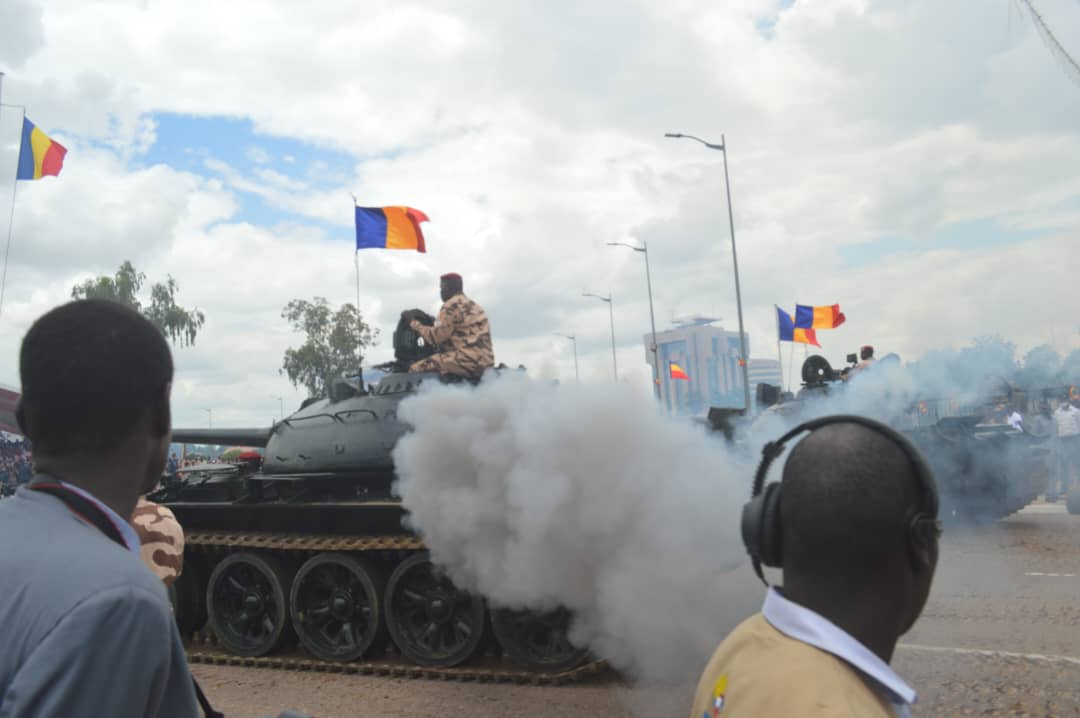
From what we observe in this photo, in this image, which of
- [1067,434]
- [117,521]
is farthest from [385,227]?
[117,521]

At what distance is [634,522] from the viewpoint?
7176 millimetres

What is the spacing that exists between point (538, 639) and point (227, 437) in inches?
191

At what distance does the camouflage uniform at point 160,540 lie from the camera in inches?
157

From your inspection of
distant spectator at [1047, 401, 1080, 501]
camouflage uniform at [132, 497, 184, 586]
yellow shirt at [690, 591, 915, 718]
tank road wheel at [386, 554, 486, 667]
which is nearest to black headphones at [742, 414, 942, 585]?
yellow shirt at [690, 591, 915, 718]

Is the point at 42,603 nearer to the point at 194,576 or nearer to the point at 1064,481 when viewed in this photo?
the point at 194,576

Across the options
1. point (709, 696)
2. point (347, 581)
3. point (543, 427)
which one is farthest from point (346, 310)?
point (709, 696)

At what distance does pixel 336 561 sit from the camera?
364 inches

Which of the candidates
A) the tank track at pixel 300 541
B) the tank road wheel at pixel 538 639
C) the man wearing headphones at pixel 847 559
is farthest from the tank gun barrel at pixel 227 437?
the man wearing headphones at pixel 847 559

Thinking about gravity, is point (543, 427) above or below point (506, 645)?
above

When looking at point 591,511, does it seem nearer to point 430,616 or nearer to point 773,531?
point 430,616

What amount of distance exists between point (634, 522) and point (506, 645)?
69.7 inches

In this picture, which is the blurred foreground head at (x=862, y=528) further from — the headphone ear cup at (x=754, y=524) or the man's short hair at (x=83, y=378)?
the man's short hair at (x=83, y=378)

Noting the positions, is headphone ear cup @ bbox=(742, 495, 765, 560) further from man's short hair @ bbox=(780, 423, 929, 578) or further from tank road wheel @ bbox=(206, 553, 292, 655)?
tank road wheel @ bbox=(206, 553, 292, 655)

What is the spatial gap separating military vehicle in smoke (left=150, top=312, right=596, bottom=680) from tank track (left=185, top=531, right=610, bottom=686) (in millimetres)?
24
